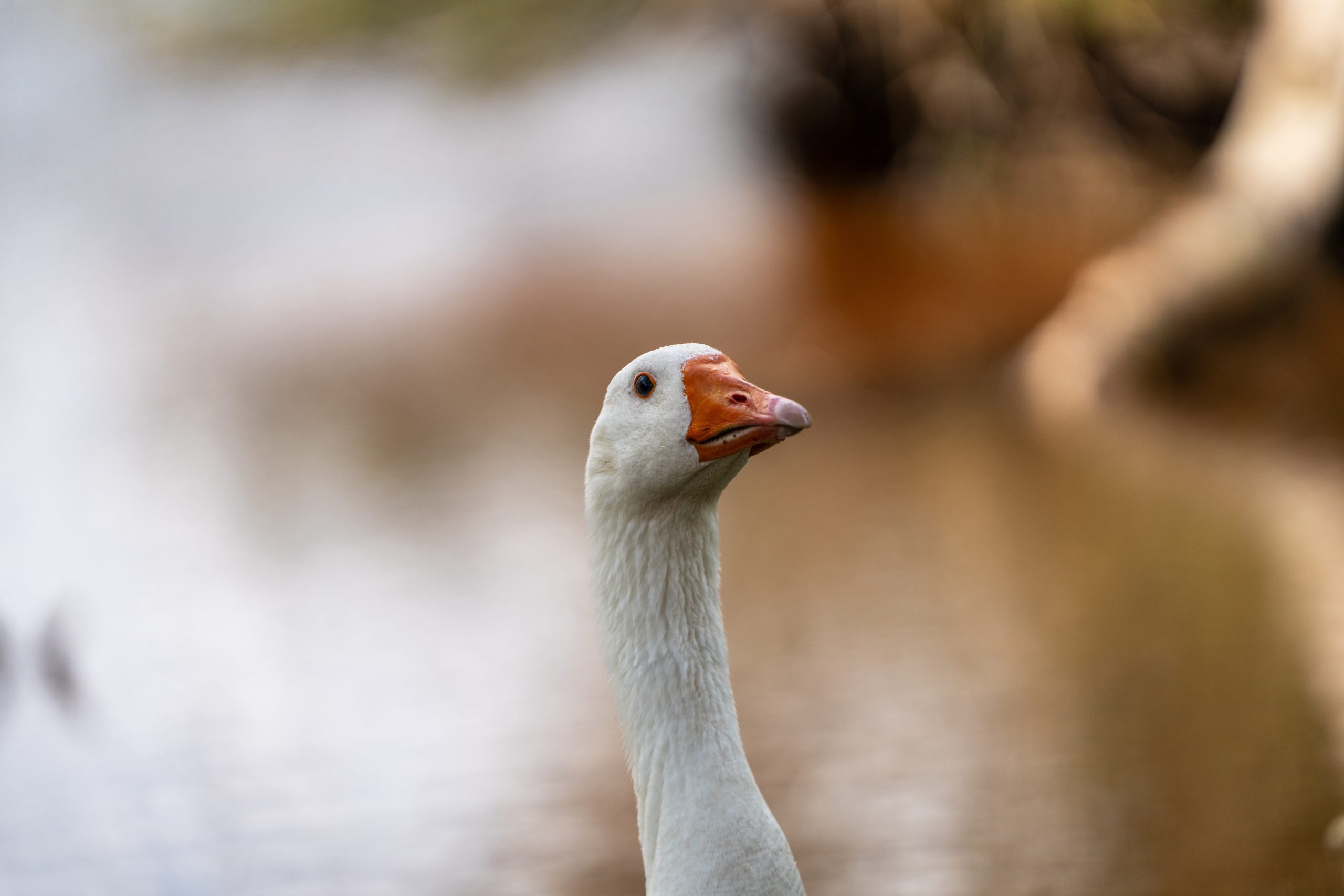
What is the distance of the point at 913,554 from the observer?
3592 millimetres

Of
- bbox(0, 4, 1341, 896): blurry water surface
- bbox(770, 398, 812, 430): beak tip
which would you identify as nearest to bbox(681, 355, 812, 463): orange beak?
bbox(770, 398, 812, 430): beak tip

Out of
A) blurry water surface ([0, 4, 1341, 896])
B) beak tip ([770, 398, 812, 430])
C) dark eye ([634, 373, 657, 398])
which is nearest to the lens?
beak tip ([770, 398, 812, 430])

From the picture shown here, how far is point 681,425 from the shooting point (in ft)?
4.37

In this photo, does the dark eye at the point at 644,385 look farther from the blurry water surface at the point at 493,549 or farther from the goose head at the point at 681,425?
the blurry water surface at the point at 493,549

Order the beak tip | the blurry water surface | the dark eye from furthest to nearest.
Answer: the blurry water surface, the dark eye, the beak tip

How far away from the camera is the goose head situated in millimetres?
1308

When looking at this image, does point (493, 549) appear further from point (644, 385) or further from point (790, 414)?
point (790, 414)

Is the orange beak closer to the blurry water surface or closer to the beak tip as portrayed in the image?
the beak tip

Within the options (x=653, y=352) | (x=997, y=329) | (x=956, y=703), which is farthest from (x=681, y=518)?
(x=997, y=329)

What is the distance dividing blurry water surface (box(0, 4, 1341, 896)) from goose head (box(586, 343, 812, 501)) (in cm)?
112

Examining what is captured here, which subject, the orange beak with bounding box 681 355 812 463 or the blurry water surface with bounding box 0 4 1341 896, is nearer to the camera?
the orange beak with bounding box 681 355 812 463

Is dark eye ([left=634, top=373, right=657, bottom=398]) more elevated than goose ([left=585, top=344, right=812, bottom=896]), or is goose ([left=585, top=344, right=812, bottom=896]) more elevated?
dark eye ([left=634, top=373, right=657, bottom=398])

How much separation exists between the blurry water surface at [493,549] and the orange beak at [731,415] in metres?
1.16

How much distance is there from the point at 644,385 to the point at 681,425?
0.29ft
